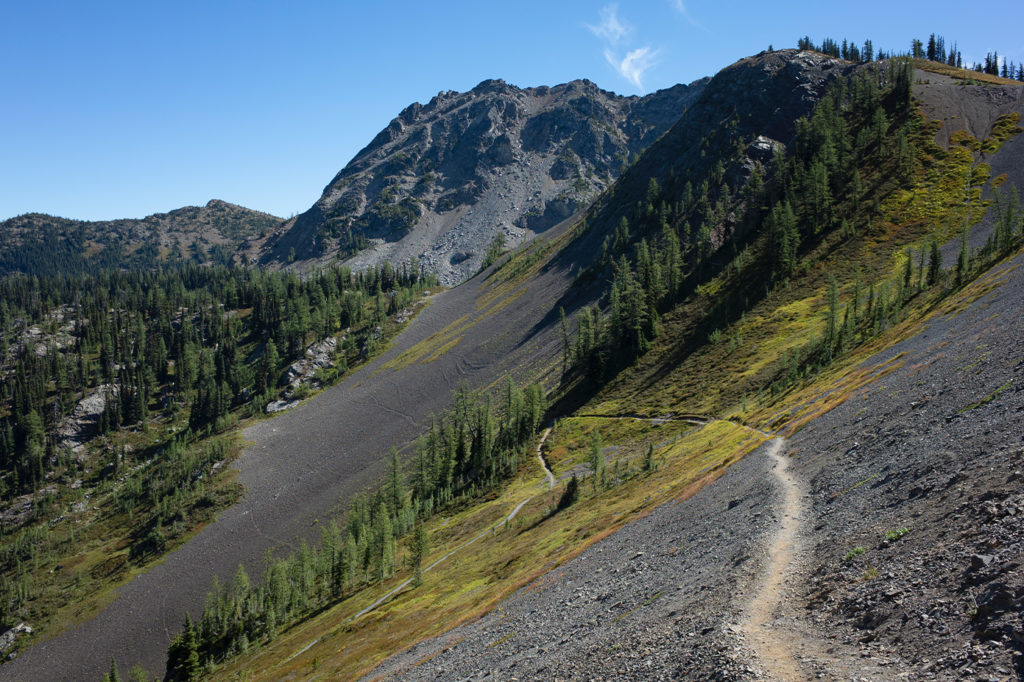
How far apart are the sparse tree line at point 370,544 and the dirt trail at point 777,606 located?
51496mm

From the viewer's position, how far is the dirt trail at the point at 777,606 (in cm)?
1681

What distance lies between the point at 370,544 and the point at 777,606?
82.7m

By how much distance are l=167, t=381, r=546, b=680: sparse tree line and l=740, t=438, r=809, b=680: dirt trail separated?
51496 millimetres

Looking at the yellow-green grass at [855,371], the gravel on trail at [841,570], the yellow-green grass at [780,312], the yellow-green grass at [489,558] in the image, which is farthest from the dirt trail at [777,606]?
the yellow-green grass at [780,312]

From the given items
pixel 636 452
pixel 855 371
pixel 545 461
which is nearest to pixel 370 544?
pixel 545 461

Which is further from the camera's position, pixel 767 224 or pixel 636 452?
pixel 767 224

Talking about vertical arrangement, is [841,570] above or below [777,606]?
above

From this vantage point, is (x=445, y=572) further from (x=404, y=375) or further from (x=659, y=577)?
(x=404, y=375)

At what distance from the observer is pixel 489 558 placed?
62.8 meters

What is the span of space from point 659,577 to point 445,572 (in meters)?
43.2

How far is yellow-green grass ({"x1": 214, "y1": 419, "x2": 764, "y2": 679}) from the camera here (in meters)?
47.6

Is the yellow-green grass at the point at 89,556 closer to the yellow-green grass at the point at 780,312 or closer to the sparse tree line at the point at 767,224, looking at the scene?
the sparse tree line at the point at 767,224

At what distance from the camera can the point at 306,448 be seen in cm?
16412

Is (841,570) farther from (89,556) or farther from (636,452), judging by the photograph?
(89,556)
